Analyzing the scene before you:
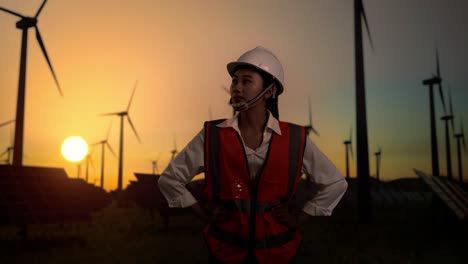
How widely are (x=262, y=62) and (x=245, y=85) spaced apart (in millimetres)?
199

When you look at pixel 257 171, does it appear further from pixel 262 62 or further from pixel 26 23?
pixel 26 23

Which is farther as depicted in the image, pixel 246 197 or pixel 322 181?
pixel 322 181

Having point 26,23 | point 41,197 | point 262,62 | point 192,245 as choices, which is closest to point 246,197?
point 262,62

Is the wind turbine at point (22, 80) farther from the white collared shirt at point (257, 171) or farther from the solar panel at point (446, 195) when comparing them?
the white collared shirt at point (257, 171)

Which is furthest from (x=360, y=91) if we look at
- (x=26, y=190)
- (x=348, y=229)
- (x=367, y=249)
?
(x=26, y=190)

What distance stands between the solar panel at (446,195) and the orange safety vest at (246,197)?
40.1 ft

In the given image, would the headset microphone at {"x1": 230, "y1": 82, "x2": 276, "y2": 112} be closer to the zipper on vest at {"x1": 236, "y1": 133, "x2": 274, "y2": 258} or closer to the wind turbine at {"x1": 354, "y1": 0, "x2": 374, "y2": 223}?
the zipper on vest at {"x1": 236, "y1": 133, "x2": 274, "y2": 258}

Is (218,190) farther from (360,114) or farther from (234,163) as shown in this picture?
(360,114)

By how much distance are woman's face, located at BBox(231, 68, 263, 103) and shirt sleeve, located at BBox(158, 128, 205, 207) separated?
0.34 metres

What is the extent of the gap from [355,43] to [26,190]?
13.0 m

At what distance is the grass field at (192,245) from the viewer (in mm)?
10594

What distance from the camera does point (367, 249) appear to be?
1180 centimetres

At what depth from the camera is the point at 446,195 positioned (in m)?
14.4

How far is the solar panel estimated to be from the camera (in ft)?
44.9
